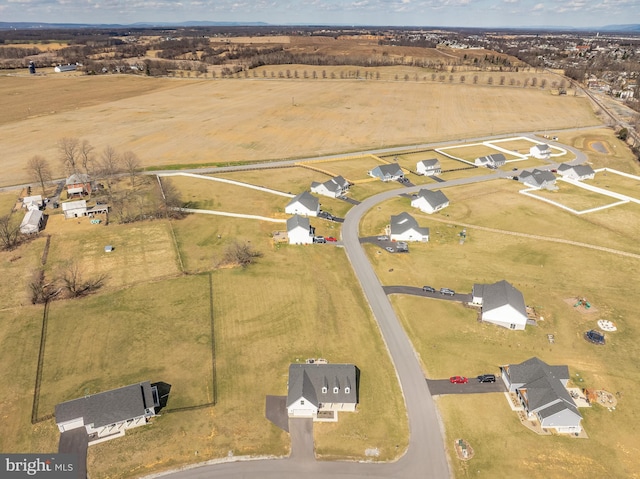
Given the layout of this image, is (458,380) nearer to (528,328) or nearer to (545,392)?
(545,392)

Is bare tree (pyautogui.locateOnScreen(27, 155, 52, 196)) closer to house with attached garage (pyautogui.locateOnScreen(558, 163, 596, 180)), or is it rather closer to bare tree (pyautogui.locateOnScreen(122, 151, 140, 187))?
bare tree (pyautogui.locateOnScreen(122, 151, 140, 187))

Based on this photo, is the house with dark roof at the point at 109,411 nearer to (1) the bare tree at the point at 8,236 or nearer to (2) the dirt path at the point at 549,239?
(1) the bare tree at the point at 8,236

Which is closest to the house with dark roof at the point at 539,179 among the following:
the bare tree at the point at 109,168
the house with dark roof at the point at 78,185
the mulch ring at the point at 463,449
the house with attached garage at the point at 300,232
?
the house with attached garage at the point at 300,232

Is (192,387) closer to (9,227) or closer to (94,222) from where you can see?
(94,222)

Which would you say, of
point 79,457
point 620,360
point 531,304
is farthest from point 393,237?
point 79,457

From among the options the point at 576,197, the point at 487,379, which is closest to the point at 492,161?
the point at 576,197
